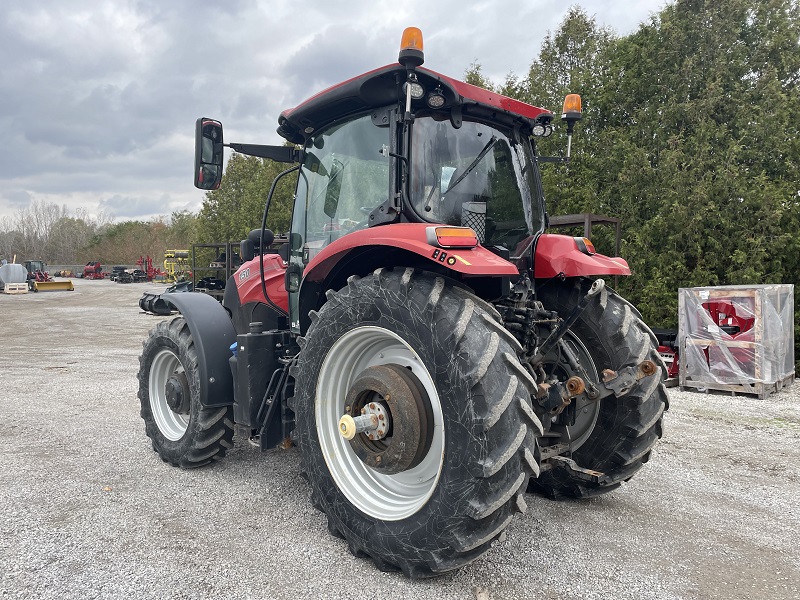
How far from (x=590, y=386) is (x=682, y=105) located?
968 centimetres

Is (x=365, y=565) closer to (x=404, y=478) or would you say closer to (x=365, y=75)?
(x=404, y=478)

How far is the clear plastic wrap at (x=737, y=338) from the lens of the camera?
7.43m

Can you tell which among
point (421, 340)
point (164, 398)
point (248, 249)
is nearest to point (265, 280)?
point (248, 249)

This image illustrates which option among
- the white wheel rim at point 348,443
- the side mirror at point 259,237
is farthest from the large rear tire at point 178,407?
the white wheel rim at point 348,443

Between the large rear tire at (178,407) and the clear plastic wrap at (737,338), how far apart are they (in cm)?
661

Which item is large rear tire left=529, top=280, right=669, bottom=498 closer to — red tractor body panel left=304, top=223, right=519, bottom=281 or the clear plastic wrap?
red tractor body panel left=304, top=223, right=519, bottom=281

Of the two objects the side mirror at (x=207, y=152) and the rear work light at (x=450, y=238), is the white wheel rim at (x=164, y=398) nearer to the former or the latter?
the side mirror at (x=207, y=152)

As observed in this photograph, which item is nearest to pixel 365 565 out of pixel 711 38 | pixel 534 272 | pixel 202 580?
pixel 202 580

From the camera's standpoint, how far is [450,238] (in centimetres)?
248

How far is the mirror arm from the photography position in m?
3.74

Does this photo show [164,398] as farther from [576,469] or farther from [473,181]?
[576,469]

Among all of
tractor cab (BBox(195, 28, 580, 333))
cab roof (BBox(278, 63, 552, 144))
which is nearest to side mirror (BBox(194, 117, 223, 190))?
tractor cab (BBox(195, 28, 580, 333))

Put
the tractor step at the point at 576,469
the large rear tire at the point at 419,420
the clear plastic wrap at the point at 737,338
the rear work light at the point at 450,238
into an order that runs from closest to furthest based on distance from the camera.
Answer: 1. the large rear tire at the point at 419,420
2. the rear work light at the point at 450,238
3. the tractor step at the point at 576,469
4. the clear plastic wrap at the point at 737,338

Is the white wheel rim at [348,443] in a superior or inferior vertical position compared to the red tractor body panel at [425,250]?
inferior
